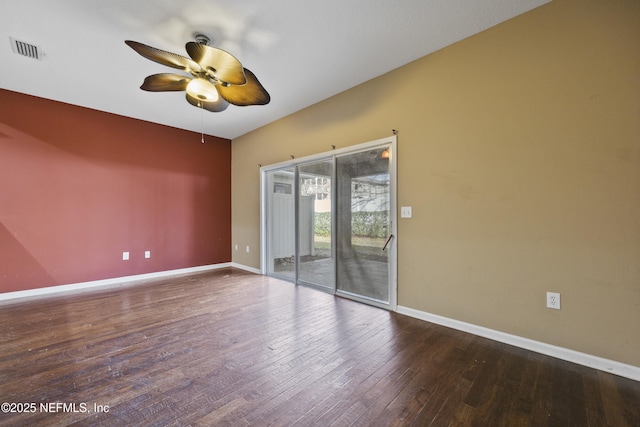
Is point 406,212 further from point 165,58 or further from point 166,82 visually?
point 166,82

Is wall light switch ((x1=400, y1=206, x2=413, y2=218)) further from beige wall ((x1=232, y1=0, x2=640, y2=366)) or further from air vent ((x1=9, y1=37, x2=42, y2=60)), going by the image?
air vent ((x1=9, y1=37, x2=42, y2=60))

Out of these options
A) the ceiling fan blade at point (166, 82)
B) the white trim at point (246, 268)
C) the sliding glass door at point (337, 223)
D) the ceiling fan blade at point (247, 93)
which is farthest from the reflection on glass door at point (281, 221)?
the ceiling fan blade at point (166, 82)

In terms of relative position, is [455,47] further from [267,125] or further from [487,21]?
[267,125]

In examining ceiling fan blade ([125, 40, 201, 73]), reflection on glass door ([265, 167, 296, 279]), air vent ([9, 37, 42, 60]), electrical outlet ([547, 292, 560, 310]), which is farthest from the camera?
reflection on glass door ([265, 167, 296, 279])

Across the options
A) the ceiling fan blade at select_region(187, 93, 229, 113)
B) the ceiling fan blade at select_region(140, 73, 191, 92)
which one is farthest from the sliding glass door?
the ceiling fan blade at select_region(140, 73, 191, 92)

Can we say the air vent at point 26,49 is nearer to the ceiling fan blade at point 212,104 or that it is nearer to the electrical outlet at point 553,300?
the ceiling fan blade at point 212,104

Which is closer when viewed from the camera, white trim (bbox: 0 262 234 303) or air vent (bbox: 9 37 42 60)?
air vent (bbox: 9 37 42 60)

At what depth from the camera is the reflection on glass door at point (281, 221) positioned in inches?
180

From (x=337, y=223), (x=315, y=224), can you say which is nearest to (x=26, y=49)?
(x=315, y=224)

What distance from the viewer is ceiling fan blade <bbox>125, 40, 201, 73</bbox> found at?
6.42 feet

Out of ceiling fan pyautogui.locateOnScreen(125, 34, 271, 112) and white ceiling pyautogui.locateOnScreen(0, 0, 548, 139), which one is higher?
white ceiling pyautogui.locateOnScreen(0, 0, 548, 139)

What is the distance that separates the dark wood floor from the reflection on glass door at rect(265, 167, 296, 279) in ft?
5.65

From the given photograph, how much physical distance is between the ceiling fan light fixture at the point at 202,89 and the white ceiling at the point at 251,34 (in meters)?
0.47

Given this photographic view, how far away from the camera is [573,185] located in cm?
201
